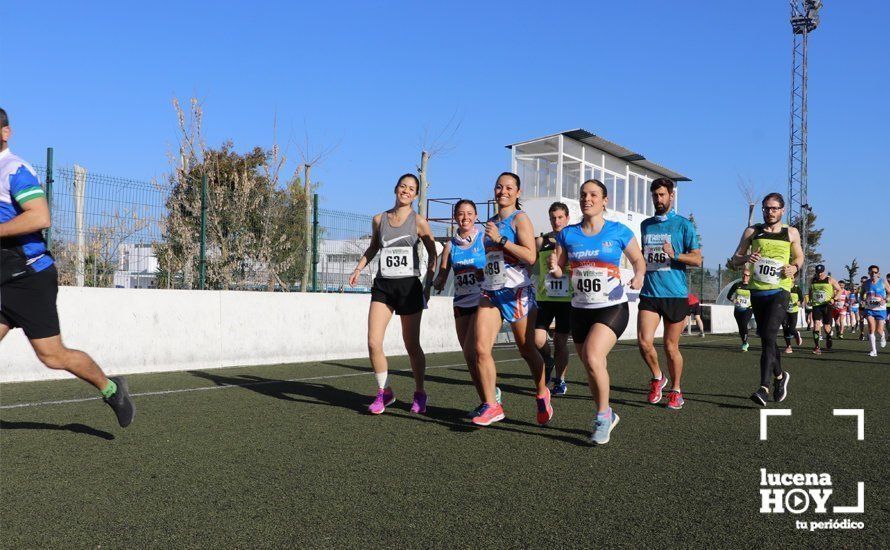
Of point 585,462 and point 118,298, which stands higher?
point 118,298

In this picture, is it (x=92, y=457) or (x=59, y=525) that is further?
(x=92, y=457)

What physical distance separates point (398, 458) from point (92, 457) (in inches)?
75.1

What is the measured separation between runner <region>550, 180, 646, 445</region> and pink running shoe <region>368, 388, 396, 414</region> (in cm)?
190

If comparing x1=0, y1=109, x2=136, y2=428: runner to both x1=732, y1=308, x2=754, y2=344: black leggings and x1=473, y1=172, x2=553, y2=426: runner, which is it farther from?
x1=732, y1=308, x2=754, y2=344: black leggings

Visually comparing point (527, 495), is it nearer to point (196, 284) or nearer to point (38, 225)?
point (38, 225)

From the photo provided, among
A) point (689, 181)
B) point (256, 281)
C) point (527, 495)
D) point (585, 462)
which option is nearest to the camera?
point (527, 495)

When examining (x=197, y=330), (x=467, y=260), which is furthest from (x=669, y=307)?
(x=197, y=330)

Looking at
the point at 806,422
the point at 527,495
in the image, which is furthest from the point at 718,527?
the point at 806,422

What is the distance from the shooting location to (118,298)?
380 inches

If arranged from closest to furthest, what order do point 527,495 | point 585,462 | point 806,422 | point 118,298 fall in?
point 527,495, point 585,462, point 806,422, point 118,298

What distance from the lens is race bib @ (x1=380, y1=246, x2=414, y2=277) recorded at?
659cm

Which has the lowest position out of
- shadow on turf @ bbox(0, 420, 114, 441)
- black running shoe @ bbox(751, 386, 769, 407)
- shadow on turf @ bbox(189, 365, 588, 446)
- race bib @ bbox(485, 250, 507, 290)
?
shadow on turf @ bbox(189, 365, 588, 446)

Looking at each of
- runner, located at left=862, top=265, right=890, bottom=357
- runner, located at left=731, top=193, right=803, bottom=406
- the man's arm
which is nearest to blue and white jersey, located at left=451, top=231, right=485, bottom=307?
runner, located at left=731, top=193, right=803, bottom=406

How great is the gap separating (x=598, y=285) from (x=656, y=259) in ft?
7.23
